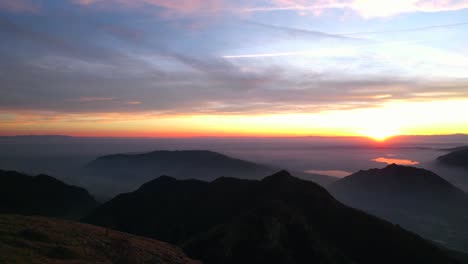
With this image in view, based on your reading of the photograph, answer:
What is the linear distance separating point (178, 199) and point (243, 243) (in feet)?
173

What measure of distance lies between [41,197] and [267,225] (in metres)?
117

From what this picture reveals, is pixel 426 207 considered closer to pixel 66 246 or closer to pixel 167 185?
pixel 167 185

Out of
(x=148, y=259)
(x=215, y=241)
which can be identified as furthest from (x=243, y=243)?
(x=148, y=259)

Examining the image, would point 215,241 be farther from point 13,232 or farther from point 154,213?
point 154,213

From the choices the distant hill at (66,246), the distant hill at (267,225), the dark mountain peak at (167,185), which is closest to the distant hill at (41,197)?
the distant hill at (267,225)

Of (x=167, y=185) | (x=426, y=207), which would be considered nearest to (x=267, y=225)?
(x=167, y=185)

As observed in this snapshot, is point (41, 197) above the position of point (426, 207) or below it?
above

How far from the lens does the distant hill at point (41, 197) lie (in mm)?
118500

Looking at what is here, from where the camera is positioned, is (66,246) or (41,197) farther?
(41,197)

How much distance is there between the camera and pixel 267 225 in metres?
53.1

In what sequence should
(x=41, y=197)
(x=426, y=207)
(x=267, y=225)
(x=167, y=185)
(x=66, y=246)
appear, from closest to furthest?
(x=66, y=246) < (x=267, y=225) < (x=167, y=185) < (x=41, y=197) < (x=426, y=207)

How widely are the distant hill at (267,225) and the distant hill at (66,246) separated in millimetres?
15259

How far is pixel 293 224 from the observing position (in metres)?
57.5

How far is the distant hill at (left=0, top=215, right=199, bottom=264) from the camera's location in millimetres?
24641
